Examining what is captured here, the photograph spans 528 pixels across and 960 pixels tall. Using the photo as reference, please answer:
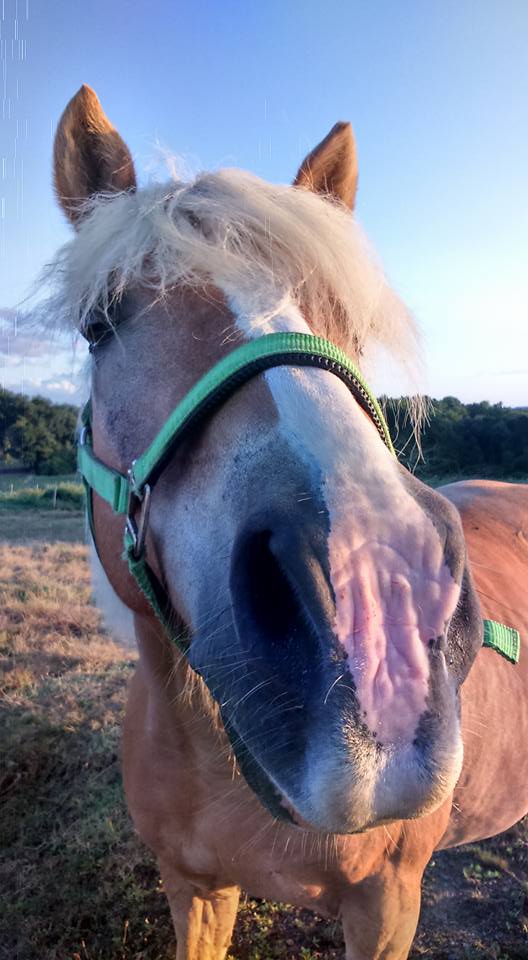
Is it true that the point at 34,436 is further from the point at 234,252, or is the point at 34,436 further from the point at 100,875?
the point at 234,252

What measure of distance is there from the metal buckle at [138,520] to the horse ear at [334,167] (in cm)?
137

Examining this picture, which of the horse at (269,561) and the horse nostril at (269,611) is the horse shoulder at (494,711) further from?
the horse nostril at (269,611)

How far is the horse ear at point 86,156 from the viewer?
1.97 metres

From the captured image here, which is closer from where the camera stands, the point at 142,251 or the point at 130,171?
the point at 142,251

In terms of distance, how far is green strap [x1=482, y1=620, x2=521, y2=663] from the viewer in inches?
79.2

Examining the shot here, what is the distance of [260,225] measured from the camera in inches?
66.6

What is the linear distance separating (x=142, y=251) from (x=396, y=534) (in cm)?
112

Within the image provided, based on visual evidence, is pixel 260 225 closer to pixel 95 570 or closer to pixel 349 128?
pixel 349 128

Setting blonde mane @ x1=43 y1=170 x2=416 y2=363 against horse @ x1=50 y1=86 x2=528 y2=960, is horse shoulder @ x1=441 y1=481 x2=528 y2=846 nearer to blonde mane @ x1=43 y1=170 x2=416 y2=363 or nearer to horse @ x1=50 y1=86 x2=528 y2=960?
horse @ x1=50 y1=86 x2=528 y2=960

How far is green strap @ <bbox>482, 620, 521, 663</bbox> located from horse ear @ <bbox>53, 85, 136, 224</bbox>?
6.48 ft

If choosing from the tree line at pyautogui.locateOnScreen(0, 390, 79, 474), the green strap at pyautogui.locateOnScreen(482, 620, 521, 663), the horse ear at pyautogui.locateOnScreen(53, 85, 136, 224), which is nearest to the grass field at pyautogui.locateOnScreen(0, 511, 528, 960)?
the green strap at pyautogui.locateOnScreen(482, 620, 521, 663)

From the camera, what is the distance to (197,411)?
4.59 feet

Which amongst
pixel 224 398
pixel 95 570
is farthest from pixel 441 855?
pixel 224 398

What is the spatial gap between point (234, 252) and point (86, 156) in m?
0.83
